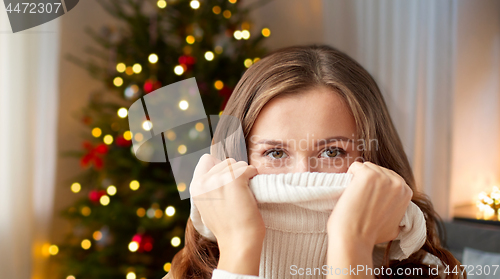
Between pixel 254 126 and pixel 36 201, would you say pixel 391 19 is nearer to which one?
pixel 254 126

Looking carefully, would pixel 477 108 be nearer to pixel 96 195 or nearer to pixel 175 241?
pixel 175 241

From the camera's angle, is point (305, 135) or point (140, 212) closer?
point (305, 135)

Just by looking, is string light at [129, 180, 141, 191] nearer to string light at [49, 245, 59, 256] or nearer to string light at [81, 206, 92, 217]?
string light at [81, 206, 92, 217]

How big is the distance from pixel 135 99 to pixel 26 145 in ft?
2.10

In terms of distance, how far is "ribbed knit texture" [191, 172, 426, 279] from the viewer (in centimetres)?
67

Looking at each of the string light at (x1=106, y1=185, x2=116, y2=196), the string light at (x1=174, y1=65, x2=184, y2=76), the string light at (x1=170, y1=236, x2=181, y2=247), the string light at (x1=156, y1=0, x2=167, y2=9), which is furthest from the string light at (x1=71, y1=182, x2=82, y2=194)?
the string light at (x1=156, y1=0, x2=167, y2=9)

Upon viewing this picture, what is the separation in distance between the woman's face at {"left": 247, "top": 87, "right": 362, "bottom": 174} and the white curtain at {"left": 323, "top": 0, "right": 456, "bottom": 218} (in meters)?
1.65

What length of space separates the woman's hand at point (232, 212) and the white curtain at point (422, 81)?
1843mm

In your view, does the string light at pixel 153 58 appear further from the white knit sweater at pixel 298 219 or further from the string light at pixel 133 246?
the white knit sweater at pixel 298 219

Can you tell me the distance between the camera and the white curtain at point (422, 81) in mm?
2275

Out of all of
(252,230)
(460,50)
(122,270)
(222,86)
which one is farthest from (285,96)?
(460,50)

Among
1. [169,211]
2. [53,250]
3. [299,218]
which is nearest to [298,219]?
[299,218]

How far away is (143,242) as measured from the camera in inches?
73.2

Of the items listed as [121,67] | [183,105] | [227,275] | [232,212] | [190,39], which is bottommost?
[227,275]
